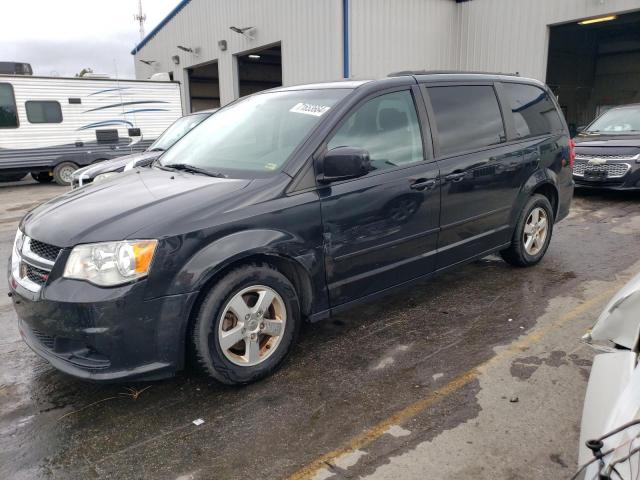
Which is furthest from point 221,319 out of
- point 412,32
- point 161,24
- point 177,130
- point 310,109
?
point 161,24

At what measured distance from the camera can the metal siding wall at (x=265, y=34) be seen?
45.8 feet

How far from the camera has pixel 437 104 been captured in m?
3.88

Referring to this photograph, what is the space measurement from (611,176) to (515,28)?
7.66 metres

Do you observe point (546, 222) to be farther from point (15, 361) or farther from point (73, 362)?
point (15, 361)

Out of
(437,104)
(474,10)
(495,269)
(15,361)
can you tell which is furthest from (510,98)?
(474,10)

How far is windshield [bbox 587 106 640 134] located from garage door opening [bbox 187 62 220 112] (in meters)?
18.6

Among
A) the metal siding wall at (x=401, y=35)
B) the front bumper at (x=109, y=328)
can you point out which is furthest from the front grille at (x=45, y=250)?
the metal siding wall at (x=401, y=35)

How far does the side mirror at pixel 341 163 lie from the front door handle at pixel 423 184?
1.93 feet

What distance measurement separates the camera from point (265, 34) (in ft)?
54.0

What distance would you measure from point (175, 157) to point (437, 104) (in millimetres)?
2067

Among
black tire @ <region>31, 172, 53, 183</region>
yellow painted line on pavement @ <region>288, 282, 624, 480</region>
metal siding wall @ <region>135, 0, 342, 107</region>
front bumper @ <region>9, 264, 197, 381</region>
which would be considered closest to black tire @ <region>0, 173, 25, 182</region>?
black tire @ <region>31, 172, 53, 183</region>

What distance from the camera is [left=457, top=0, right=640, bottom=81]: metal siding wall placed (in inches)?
506

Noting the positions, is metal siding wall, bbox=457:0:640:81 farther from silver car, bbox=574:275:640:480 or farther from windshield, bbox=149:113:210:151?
silver car, bbox=574:275:640:480

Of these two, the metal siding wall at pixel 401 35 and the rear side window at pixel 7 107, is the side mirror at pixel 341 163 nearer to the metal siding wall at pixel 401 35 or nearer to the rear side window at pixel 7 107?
the metal siding wall at pixel 401 35
